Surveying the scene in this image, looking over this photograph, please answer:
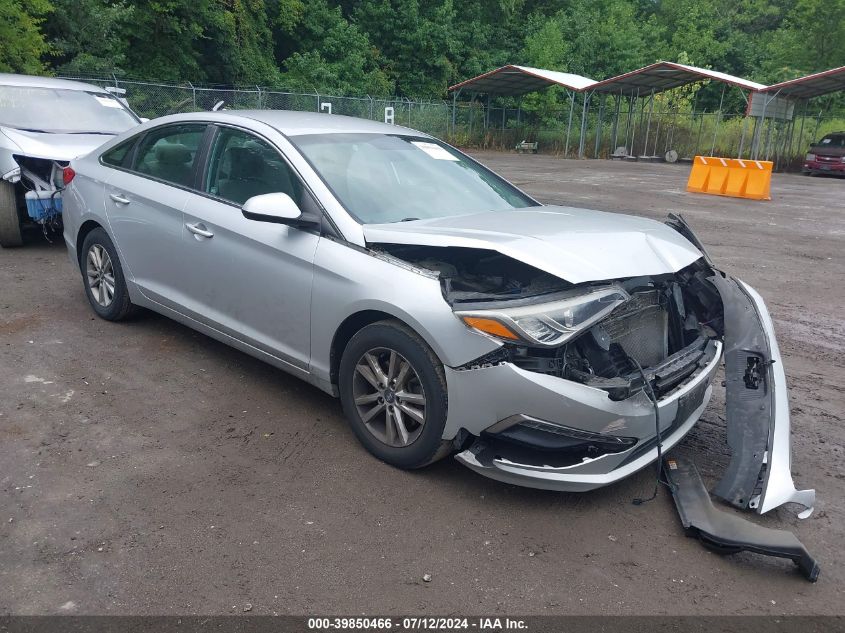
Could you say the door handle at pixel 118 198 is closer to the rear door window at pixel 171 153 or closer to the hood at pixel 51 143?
the rear door window at pixel 171 153

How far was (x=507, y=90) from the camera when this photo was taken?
124 ft

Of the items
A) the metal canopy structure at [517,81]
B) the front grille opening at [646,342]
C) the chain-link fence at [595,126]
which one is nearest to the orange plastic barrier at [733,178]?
the chain-link fence at [595,126]

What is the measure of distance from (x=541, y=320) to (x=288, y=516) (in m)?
1.42

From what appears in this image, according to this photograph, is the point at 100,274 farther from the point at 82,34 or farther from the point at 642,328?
the point at 82,34

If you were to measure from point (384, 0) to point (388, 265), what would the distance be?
127ft

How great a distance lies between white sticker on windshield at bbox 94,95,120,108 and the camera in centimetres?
911

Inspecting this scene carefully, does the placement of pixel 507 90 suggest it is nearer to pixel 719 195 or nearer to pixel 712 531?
pixel 719 195

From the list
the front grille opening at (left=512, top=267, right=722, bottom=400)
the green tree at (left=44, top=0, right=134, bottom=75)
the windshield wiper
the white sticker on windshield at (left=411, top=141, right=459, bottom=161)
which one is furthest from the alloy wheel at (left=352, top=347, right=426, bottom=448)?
the green tree at (left=44, top=0, right=134, bottom=75)

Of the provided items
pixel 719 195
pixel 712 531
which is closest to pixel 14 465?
pixel 712 531

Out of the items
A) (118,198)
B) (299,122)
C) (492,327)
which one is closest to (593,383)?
(492,327)

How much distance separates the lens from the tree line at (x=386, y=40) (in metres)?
22.8

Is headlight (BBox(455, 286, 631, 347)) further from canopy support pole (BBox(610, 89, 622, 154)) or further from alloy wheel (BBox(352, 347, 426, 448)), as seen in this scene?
canopy support pole (BBox(610, 89, 622, 154))

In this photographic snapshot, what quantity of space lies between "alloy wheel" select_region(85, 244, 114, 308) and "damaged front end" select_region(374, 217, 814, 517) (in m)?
2.79

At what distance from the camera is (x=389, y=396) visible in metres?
3.50
